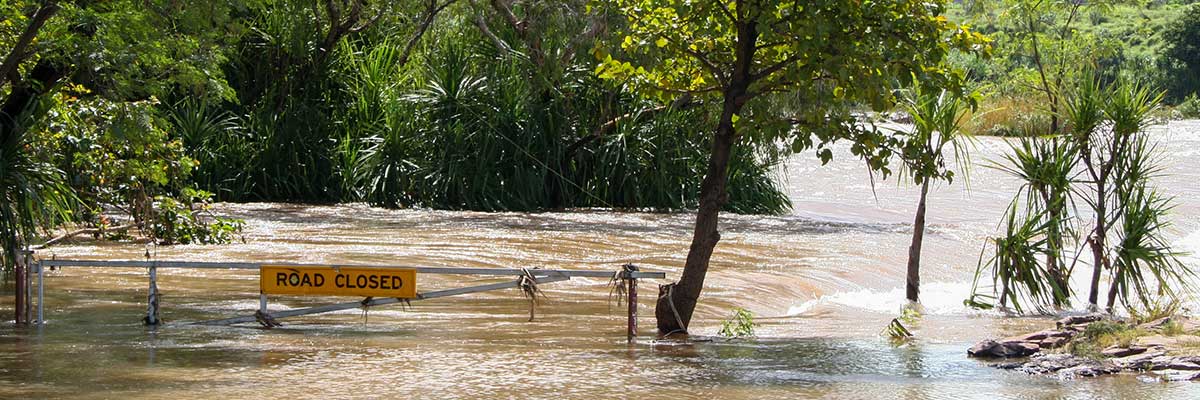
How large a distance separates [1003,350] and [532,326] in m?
3.49

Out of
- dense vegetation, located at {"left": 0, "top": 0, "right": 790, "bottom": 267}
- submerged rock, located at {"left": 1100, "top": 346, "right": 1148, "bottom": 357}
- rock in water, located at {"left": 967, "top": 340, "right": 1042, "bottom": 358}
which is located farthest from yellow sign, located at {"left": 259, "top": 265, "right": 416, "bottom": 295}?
dense vegetation, located at {"left": 0, "top": 0, "right": 790, "bottom": 267}

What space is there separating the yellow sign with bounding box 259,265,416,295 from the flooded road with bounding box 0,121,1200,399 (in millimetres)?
369

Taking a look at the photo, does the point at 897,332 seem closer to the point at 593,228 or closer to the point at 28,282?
the point at 28,282

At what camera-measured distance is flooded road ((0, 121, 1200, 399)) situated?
8023 mm

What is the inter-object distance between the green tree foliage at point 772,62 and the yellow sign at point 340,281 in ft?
6.27

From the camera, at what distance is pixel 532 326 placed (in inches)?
433

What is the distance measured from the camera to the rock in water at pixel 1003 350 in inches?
364

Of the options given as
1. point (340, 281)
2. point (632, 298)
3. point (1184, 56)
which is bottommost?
point (632, 298)

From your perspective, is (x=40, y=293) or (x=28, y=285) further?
(x=28, y=285)

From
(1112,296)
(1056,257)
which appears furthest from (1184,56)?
(1112,296)

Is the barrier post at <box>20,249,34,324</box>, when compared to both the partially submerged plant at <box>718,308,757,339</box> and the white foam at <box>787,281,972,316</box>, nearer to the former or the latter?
the partially submerged plant at <box>718,308,757,339</box>

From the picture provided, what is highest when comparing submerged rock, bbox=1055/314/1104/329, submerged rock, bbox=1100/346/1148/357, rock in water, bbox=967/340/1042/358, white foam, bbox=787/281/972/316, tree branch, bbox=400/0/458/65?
tree branch, bbox=400/0/458/65

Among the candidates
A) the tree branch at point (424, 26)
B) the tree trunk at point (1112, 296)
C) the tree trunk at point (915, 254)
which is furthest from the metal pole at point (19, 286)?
the tree branch at point (424, 26)

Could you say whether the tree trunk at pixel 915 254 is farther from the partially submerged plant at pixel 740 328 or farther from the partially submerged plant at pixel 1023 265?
the partially submerged plant at pixel 740 328
